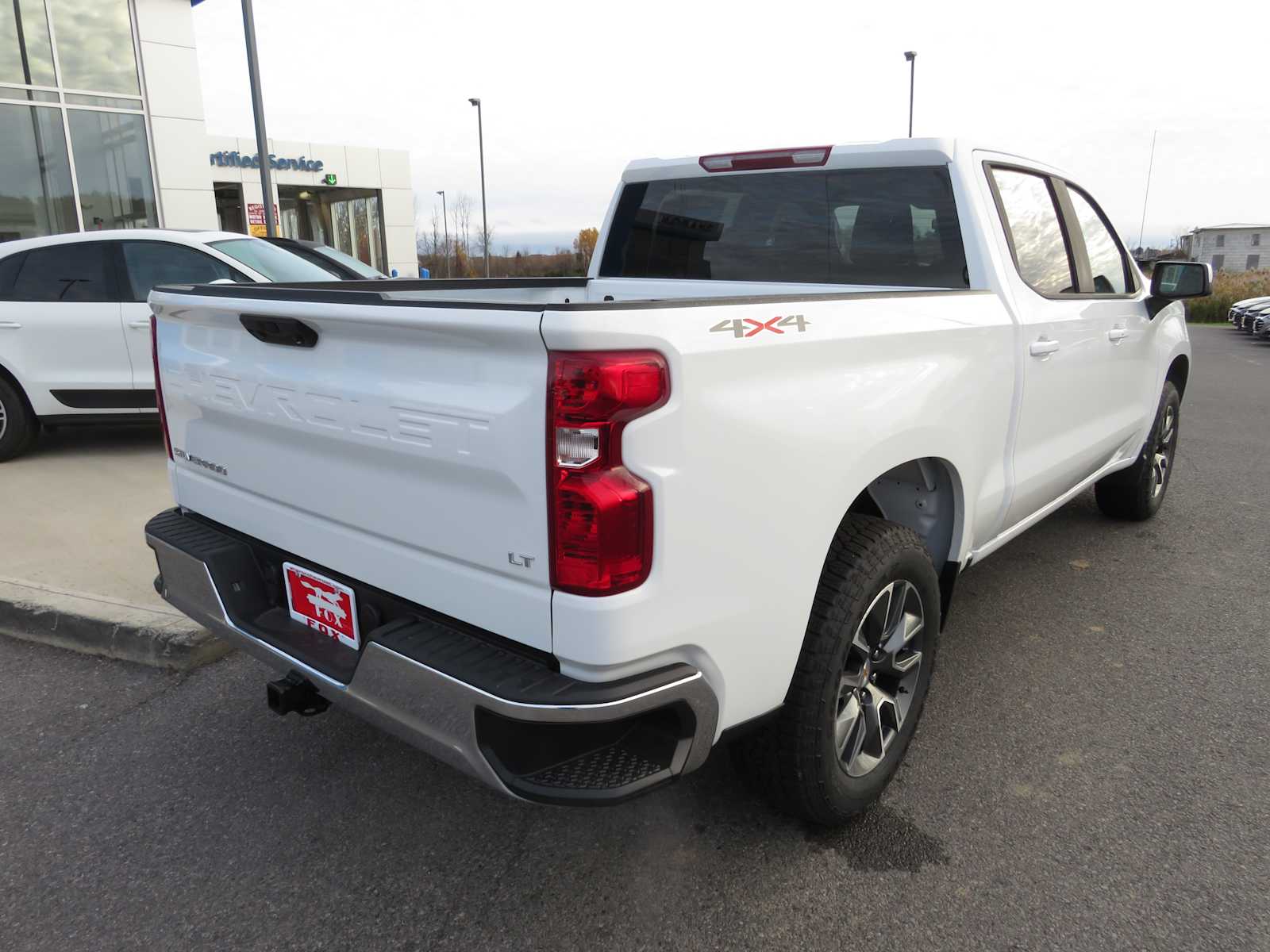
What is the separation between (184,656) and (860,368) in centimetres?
277

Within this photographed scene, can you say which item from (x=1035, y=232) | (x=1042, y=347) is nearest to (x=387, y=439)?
(x=1042, y=347)

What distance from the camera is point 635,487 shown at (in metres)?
1.71

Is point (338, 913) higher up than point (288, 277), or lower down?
lower down

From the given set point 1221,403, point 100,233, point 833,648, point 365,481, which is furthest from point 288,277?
point 1221,403

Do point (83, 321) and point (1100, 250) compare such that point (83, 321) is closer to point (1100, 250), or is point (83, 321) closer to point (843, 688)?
point (843, 688)

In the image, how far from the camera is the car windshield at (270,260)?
6.70m

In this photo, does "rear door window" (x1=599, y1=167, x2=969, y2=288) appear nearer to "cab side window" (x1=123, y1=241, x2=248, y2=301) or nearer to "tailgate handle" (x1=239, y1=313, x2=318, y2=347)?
"tailgate handle" (x1=239, y1=313, x2=318, y2=347)

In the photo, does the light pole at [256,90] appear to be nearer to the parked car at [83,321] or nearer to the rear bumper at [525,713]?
the parked car at [83,321]

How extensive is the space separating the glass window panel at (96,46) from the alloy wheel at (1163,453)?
16.2 meters

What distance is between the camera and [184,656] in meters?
3.47

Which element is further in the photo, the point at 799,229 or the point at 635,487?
the point at 799,229

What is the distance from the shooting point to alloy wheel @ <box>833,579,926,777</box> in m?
2.45

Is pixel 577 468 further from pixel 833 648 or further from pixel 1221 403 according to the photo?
pixel 1221 403

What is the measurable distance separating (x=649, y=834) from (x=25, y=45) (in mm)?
16742
